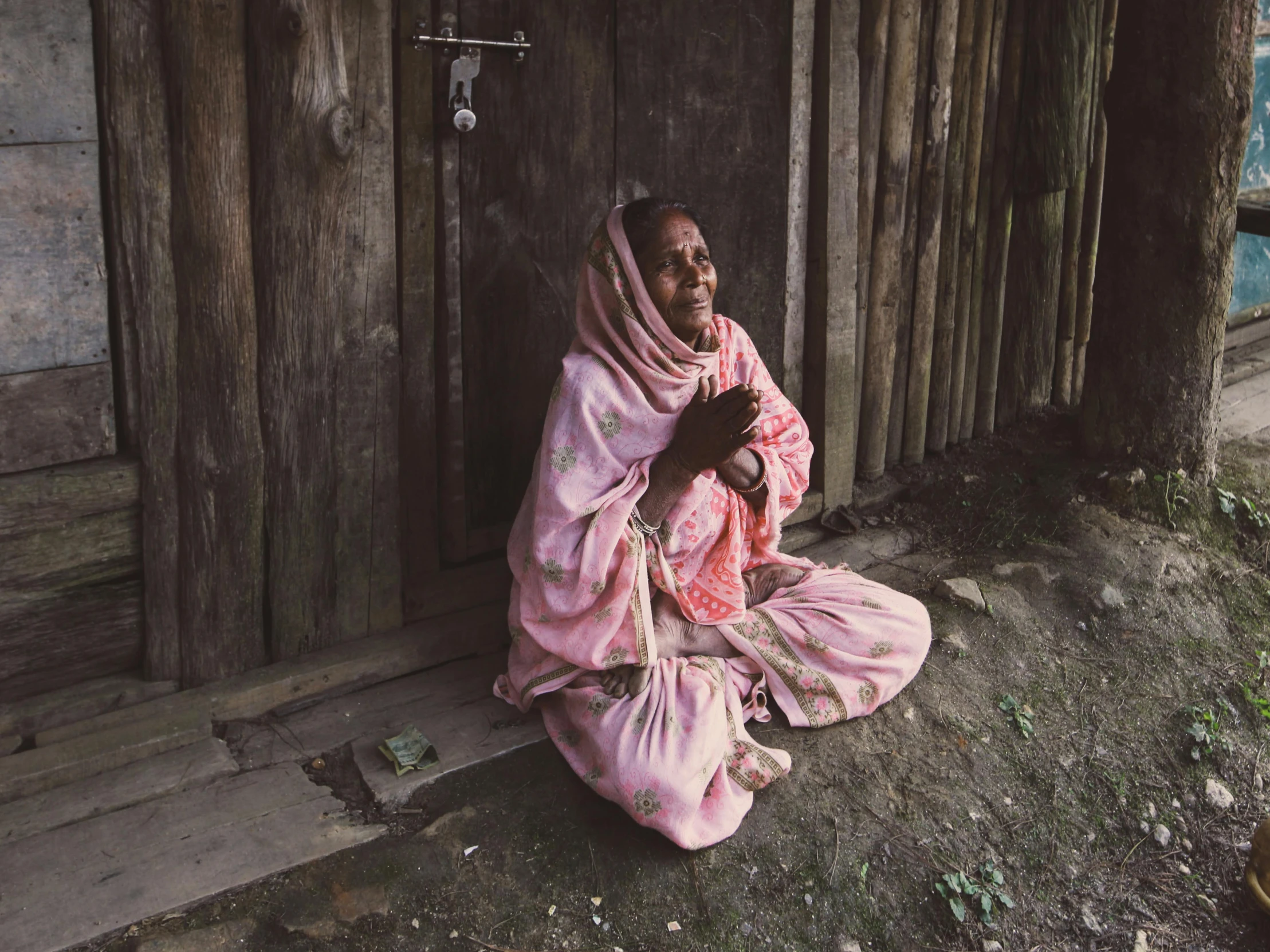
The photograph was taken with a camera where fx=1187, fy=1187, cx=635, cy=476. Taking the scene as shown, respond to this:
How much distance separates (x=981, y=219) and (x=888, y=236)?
70 centimetres

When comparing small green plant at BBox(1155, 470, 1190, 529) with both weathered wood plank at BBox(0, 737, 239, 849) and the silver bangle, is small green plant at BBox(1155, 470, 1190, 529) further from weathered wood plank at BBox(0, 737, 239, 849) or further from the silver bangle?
weathered wood plank at BBox(0, 737, 239, 849)

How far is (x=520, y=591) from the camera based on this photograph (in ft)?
10.8

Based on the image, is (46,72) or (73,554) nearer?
(46,72)

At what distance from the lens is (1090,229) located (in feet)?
18.4

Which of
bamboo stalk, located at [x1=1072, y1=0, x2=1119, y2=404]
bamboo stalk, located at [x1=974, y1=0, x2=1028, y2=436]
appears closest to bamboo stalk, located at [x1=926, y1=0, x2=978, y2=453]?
bamboo stalk, located at [x1=974, y1=0, x2=1028, y2=436]

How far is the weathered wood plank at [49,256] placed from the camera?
9.15ft

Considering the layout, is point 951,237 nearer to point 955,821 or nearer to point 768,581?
point 768,581

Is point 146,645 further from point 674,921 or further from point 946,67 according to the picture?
point 946,67

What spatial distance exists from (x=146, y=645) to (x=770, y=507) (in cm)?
180

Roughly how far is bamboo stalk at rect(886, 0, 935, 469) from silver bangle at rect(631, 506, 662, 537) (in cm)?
191

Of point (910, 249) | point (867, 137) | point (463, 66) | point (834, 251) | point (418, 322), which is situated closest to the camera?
point (463, 66)

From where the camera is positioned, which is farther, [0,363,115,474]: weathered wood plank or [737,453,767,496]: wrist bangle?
[737,453,767,496]: wrist bangle

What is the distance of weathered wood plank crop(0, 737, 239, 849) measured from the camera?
292 centimetres

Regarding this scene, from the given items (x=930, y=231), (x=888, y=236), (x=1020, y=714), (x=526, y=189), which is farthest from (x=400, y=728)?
(x=930, y=231)
